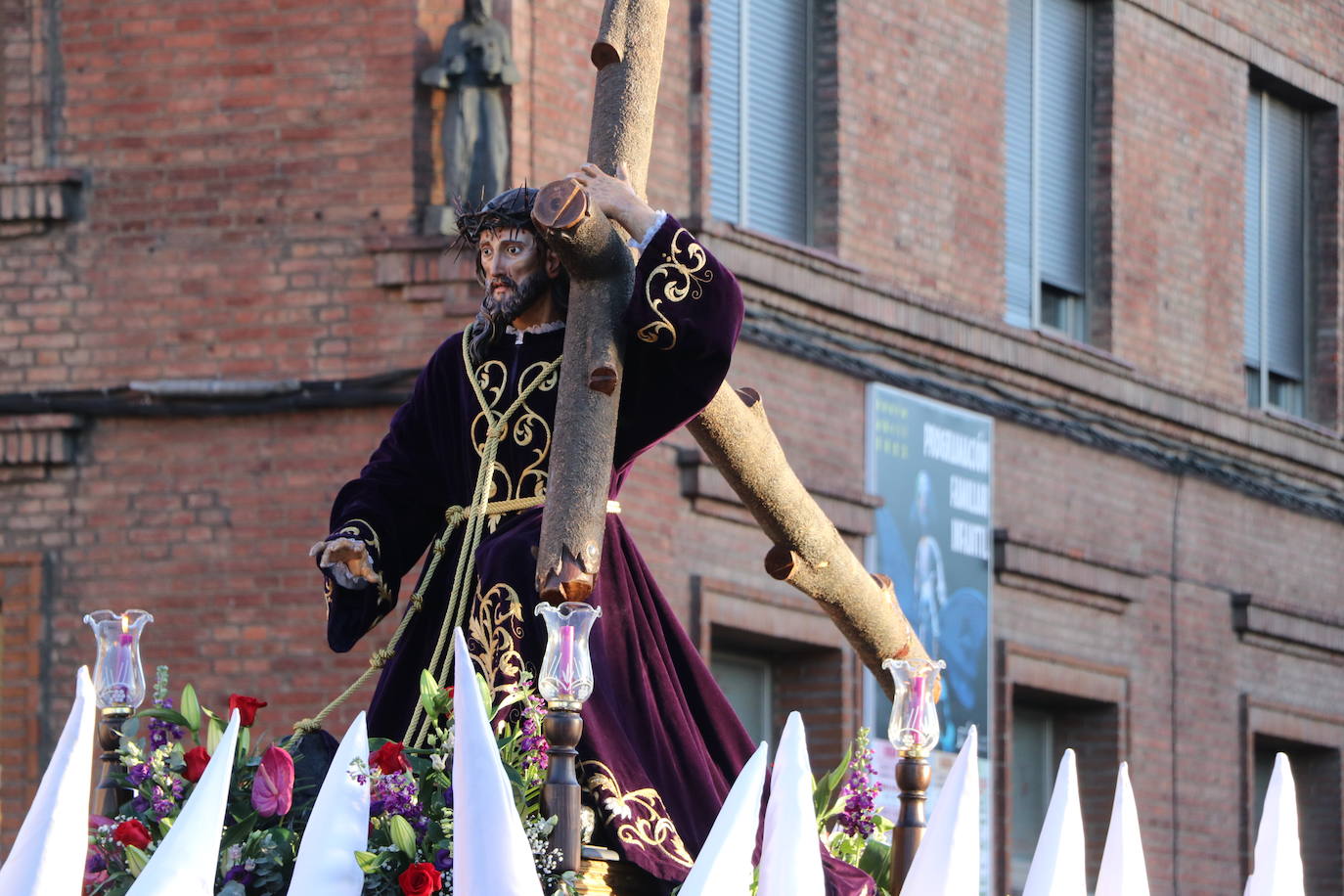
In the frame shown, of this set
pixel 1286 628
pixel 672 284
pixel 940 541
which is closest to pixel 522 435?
pixel 672 284

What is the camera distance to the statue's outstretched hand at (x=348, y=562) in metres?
5.57

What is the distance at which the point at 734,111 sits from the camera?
43.0 ft

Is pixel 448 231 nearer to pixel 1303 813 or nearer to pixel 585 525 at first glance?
pixel 585 525

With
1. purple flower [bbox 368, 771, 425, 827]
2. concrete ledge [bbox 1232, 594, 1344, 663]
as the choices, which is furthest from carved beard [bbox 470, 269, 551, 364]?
concrete ledge [bbox 1232, 594, 1344, 663]

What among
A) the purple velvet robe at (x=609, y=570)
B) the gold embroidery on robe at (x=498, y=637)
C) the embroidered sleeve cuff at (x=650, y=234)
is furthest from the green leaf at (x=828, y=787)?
the embroidered sleeve cuff at (x=650, y=234)

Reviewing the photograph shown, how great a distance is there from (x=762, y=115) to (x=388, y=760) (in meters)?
8.76

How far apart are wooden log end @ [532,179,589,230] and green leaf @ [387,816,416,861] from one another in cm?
113

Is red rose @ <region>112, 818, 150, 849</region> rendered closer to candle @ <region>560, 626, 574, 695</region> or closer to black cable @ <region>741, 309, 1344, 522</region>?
candle @ <region>560, 626, 574, 695</region>

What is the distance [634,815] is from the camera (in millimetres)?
5102

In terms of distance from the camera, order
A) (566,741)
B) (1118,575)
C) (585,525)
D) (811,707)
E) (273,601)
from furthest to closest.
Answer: (1118,575) → (811,707) → (273,601) → (585,525) → (566,741)

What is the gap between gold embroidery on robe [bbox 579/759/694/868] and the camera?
199 inches

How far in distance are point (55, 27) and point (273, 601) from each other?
2.74 m

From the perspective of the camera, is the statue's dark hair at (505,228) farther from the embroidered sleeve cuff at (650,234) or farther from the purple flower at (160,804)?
the purple flower at (160,804)

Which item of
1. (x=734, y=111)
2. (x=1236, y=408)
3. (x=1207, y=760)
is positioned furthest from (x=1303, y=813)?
(x=734, y=111)
